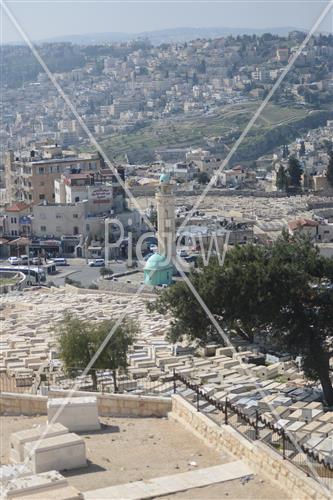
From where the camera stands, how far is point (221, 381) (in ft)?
44.2

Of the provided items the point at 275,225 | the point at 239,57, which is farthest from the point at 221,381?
the point at 239,57

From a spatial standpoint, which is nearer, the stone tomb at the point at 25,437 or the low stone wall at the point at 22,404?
the stone tomb at the point at 25,437

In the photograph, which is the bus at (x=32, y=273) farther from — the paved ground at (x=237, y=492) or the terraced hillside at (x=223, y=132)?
the terraced hillside at (x=223, y=132)

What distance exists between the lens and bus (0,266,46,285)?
30703mm

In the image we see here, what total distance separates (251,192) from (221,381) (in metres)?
40.1

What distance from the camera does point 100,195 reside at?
38312mm

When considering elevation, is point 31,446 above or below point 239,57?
below

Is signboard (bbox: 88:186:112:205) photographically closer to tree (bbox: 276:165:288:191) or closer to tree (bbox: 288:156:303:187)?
tree (bbox: 276:165:288:191)

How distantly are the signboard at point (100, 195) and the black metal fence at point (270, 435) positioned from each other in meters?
28.0

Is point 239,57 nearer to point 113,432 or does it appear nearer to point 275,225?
point 275,225

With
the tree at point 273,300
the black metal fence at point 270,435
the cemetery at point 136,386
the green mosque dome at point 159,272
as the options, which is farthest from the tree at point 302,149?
the black metal fence at point 270,435

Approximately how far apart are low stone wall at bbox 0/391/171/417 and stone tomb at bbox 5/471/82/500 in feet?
8.41

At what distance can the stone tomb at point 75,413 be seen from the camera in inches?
353

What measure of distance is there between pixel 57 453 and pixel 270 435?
2030mm
